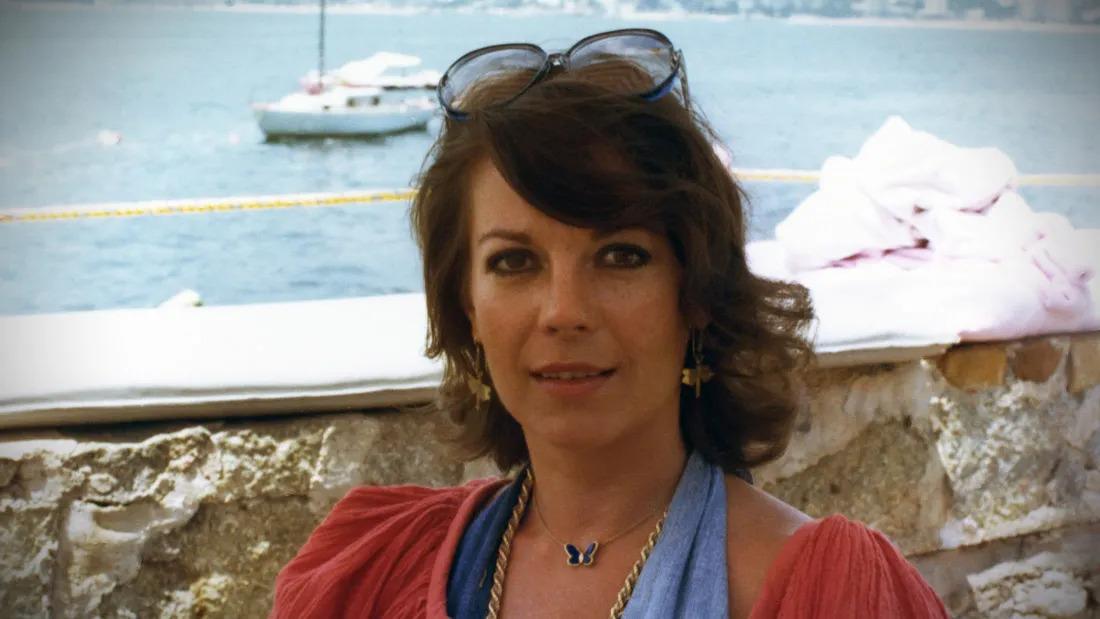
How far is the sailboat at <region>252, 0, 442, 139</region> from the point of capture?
164 inches

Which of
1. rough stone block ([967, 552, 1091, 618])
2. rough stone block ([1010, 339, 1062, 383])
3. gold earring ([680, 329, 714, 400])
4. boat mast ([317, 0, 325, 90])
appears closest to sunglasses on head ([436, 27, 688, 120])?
gold earring ([680, 329, 714, 400])

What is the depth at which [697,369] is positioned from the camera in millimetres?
1245

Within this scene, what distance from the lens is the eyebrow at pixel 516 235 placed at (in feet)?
3.65

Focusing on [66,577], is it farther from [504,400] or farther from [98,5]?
[98,5]

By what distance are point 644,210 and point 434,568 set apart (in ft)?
1.59

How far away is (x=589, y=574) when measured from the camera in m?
1.21

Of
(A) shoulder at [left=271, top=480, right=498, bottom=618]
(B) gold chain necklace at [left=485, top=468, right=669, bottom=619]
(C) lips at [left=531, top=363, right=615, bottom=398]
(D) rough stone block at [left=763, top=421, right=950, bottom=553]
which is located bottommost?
(D) rough stone block at [left=763, top=421, right=950, bottom=553]

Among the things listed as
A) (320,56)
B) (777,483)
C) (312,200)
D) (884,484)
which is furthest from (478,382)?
(320,56)

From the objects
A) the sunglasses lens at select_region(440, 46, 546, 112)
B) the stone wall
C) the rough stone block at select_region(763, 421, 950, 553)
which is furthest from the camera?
the rough stone block at select_region(763, 421, 950, 553)

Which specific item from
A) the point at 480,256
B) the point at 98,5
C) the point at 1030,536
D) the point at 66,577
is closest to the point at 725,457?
the point at 480,256

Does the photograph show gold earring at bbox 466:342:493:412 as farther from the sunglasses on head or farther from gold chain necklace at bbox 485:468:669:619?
the sunglasses on head

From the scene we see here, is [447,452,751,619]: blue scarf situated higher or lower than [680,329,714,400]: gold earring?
lower

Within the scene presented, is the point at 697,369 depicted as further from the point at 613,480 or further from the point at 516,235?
the point at 516,235

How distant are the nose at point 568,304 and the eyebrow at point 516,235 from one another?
40 mm
